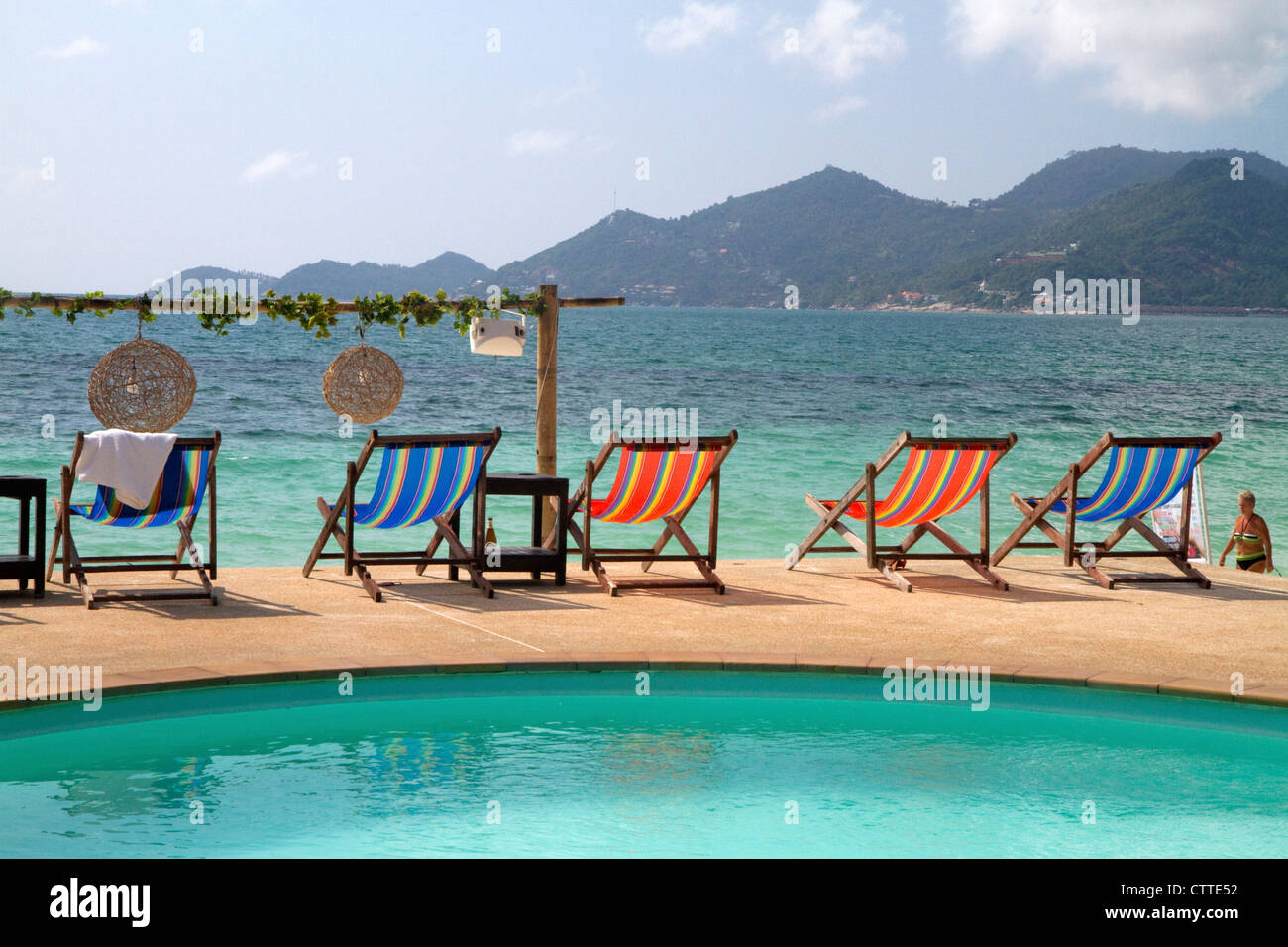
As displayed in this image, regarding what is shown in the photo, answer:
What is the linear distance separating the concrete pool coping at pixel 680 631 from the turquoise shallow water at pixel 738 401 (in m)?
4.82

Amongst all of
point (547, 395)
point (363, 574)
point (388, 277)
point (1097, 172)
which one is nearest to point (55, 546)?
point (363, 574)

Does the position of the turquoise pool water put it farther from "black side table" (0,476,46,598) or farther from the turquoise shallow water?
the turquoise shallow water

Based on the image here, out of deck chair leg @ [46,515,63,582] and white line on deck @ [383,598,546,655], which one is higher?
deck chair leg @ [46,515,63,582]

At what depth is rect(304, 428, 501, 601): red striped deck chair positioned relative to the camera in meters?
6.46

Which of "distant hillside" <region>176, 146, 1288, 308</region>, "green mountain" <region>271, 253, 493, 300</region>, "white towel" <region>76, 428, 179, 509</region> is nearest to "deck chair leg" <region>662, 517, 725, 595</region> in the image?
"white towel" <region>76, 428, 179, 509</region>

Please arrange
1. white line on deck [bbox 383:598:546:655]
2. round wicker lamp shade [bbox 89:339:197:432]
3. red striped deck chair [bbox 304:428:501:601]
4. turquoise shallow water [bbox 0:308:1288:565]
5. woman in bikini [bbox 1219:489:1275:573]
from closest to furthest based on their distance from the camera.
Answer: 1. white line on deck [bbox 383:598:546:655]
2. red striped deck chair [bbox 304:428:501:601]
3. round wicker lamp shade [bbox 89:339:197:432]
4. woman in bikini [bbox 1219:489:1275:573]
5. turquoise shallow water [bbox 0:308:1288:565]

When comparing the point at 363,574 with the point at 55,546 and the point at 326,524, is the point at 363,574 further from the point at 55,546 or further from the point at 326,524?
the point at 55,546

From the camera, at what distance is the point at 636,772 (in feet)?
14.4

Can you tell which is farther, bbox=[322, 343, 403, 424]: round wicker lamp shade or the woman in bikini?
the woman in bikini

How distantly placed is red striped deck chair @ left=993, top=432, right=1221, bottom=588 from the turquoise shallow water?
4679mm

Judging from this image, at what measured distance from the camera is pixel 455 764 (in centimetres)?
444

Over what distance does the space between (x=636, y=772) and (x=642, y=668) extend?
0.82 meters

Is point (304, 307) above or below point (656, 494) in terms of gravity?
above

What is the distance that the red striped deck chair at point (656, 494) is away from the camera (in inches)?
267
